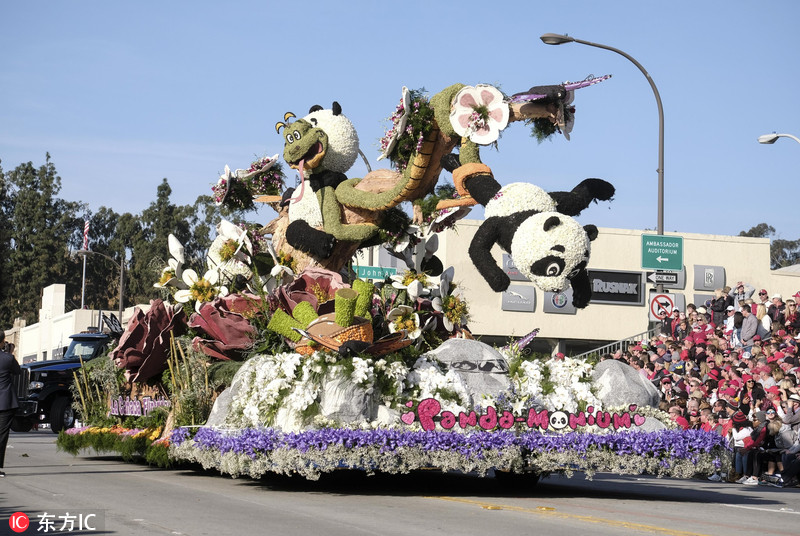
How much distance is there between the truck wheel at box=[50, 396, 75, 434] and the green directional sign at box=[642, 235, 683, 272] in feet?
47.9

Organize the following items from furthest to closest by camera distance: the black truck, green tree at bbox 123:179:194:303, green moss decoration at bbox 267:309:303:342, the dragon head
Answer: green tree at bbox 123:179:194:303 → the black truck → the dragon head → green moss decoration at bbox 267:309:303:342

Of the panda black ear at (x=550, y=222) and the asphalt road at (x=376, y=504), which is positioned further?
the panda black ear at (x=550, y=222)

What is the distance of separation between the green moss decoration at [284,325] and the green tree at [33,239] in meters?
70.6

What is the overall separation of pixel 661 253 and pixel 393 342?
35.0 feet

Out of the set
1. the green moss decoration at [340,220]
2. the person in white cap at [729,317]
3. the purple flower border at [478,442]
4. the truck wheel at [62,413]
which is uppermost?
the green moss decoration at [340,220]

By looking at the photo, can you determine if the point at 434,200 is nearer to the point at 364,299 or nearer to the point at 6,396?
the point at 364,299

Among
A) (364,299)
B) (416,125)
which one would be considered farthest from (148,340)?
(416,125)

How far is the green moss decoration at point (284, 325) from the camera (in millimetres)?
11961

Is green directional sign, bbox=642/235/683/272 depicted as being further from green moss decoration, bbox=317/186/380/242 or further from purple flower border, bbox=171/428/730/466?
purple flower border, bbox=171/428/730/466

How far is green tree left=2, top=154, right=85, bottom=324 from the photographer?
78.2 meters

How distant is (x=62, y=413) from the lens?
25.6 metres

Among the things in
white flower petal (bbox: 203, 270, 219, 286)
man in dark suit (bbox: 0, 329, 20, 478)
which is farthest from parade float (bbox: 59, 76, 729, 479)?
man in dark suit (bbox: 0, 329, 20, 478)

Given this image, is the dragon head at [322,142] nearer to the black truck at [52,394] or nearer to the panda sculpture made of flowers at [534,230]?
the panda sculpture made of flowers at [534,230]

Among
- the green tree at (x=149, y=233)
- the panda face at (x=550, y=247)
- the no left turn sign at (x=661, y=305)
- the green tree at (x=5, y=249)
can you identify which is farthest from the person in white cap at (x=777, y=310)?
the green tree at (x=5, y=249)
